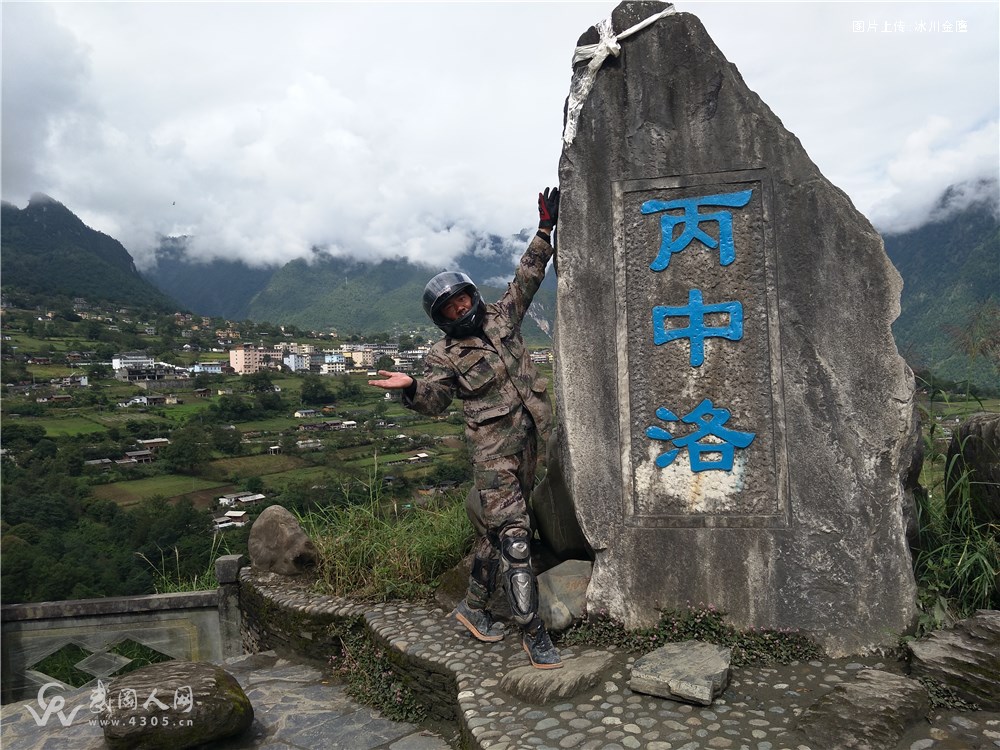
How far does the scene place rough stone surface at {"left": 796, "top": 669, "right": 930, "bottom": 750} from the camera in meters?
2.76

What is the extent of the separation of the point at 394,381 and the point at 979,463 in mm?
3880

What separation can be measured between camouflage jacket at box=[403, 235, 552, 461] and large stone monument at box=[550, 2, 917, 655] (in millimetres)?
290

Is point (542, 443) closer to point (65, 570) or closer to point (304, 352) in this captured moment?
point (65, 570)

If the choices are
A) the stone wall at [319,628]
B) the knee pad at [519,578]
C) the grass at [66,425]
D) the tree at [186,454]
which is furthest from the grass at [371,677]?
the grass at [66,425]

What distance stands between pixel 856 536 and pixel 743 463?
743 mm

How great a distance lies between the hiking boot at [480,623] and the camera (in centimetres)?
414

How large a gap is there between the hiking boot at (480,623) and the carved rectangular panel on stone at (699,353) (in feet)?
4.02

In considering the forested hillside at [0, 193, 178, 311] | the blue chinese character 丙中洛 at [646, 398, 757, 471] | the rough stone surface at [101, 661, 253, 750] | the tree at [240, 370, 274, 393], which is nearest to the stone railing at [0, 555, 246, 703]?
the rough stone surface at [101, 661, 253, 750]

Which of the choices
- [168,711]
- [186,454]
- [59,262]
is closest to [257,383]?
[186,454]

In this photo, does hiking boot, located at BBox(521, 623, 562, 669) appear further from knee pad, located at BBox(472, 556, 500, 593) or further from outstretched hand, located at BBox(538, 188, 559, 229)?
outstretched hand, located at BBox(538, 188, 559, 229)

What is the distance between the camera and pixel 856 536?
366 cm

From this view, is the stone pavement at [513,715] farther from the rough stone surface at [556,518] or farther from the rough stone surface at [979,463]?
the rough stone surface at [979,463]

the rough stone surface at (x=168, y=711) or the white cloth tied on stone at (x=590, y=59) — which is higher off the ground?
the white cloth tied on stone at (x=590, y=59)

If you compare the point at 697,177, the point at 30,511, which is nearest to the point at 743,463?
the point at 697,177
